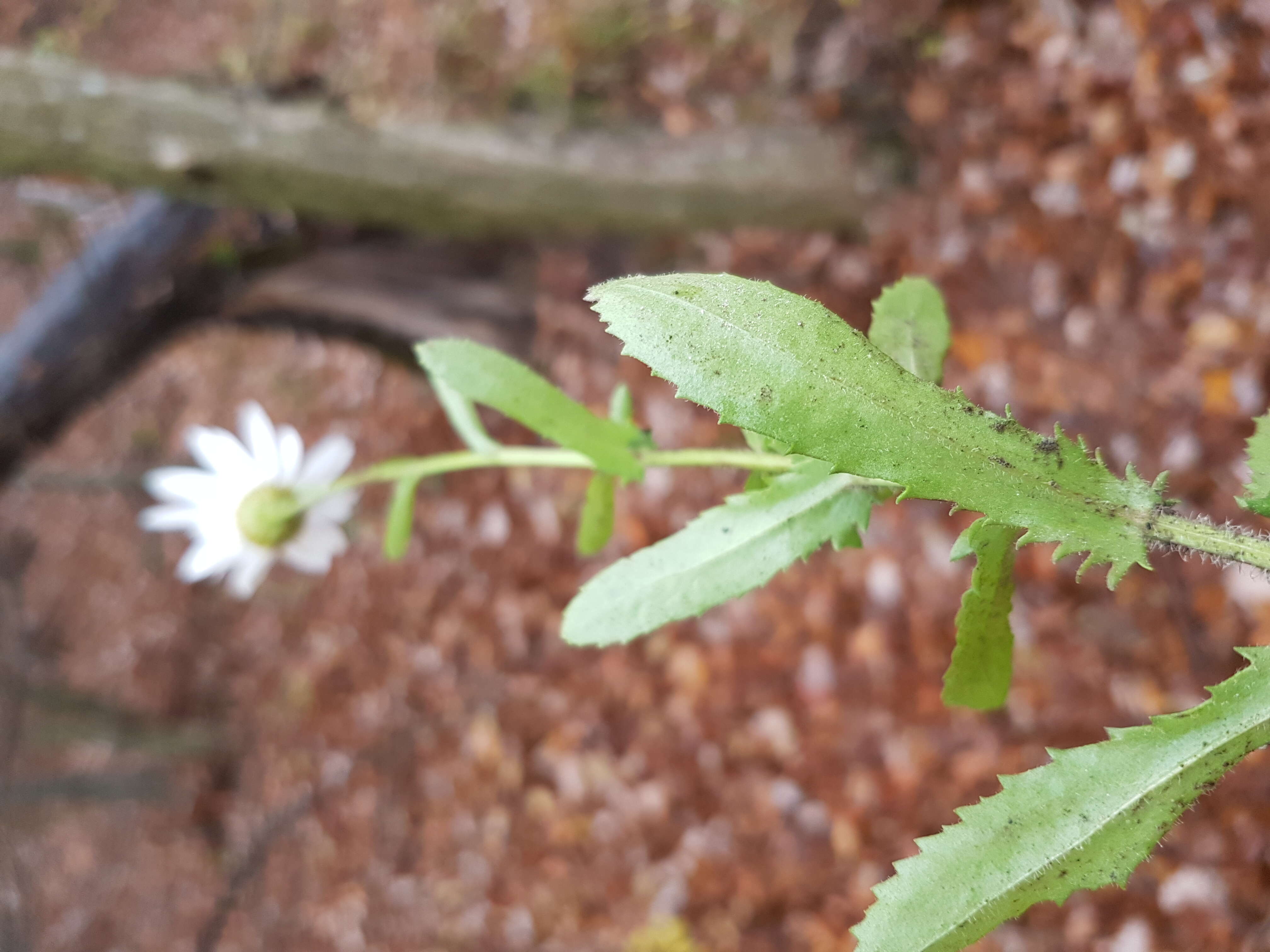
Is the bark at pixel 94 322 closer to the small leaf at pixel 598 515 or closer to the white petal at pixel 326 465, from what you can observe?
the white petal at pixel 326 465

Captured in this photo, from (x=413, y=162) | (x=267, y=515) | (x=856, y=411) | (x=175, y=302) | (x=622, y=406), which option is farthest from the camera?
(x=175, y=302)

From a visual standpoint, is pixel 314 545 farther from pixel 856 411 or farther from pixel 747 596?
pixel 747 596

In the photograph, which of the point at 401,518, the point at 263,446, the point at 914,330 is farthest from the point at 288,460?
the point at 914,330

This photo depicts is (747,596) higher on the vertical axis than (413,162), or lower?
lower

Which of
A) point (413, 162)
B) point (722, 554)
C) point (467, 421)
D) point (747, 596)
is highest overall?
point (413, 162)

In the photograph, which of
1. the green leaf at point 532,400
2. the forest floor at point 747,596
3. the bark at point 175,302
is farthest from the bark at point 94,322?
the green leaf at point 532,400

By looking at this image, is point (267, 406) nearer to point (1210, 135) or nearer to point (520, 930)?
point (520, 930)

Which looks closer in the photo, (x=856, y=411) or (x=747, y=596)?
(x=856, y=411)
